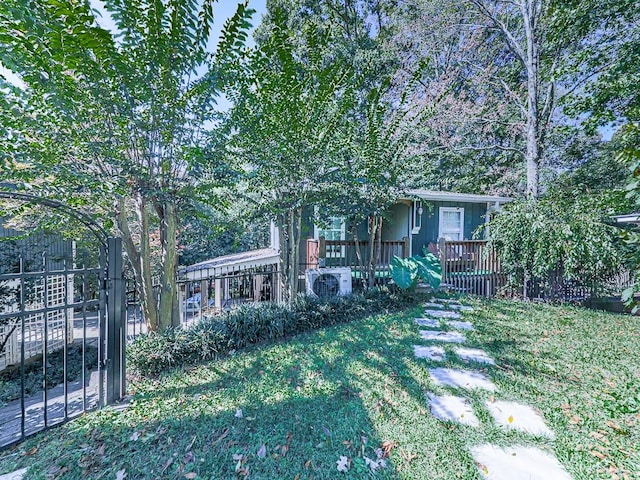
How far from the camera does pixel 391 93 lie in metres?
11.1

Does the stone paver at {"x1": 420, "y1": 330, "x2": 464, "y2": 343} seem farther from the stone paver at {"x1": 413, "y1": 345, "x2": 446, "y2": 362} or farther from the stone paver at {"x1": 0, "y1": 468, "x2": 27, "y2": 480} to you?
the stone paver at {"x1": 0, "y1": 468, "x2": 27, "y2": 480}

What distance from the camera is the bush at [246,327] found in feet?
11.4

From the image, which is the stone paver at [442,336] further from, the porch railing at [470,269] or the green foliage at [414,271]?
the porch railing at [470,269]

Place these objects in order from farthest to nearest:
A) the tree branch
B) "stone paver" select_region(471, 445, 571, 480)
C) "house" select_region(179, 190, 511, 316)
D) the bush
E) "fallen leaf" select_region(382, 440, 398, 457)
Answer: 1. the tree branch
2. "house" select_region(179, 190, 511, 316)
3. the bush
4. "fallen leaf" select_region(382, 440, 398, 457)
5. "stone paver" select_region(471, 445, 571, 480)

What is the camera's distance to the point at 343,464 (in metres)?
2.04

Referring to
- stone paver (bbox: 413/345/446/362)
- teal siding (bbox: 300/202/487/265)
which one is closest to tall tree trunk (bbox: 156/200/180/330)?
stone paver (bbox: 413/345/446/362)

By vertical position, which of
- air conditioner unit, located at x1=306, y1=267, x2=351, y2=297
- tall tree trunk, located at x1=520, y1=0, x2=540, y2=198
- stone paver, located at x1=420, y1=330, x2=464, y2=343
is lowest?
stone paver, located at x1=420, y1=330, x2=464, y2=343

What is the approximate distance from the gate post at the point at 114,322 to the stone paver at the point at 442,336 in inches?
150

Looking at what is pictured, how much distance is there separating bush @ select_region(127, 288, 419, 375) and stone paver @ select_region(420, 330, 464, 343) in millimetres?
1292

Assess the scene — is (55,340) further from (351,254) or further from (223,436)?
(351,254)

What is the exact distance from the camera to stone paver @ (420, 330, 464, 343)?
4266 mm

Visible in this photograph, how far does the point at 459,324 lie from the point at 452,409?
261 cm

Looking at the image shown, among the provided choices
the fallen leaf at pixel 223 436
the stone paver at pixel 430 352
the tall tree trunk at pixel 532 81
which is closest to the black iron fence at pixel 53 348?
the fallen leaf at pixel 223 436

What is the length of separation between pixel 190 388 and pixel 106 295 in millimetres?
1265
